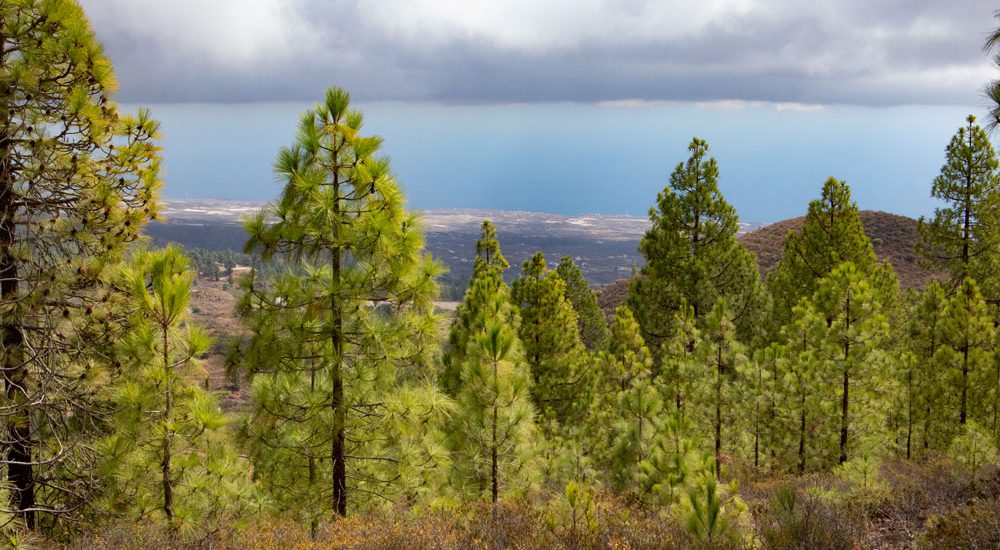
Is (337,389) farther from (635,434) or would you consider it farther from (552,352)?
(552,352)

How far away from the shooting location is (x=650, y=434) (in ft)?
39.2

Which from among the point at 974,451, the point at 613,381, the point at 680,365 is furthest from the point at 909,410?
the point at 613,381

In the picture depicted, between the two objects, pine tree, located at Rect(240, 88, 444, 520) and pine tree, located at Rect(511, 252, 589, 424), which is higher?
pine tree, located at Rect(240, 88, 444, 520)

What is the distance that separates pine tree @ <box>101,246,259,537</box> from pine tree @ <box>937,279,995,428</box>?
16.9 m

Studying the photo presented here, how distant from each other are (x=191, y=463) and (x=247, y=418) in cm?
90

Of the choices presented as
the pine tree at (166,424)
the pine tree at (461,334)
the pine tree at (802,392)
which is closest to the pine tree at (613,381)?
the pine tree at (802,392)

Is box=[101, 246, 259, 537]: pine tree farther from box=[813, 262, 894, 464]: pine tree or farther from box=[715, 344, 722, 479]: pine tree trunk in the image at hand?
box=[813, 262, 894, 464]: pine tree

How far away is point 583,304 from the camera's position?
1375 inches

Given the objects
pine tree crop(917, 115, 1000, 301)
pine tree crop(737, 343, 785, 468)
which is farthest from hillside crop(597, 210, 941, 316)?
pine tree crop(737, 343, 785, 468)

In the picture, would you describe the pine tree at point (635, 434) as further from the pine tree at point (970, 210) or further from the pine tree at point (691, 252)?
the pine tree at point (970, 210)

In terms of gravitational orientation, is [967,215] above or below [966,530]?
above

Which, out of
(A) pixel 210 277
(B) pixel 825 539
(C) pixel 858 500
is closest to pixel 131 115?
(B) pixel 825 539

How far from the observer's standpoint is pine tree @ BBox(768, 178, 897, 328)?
828 inches

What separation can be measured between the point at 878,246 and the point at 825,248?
140 ft
